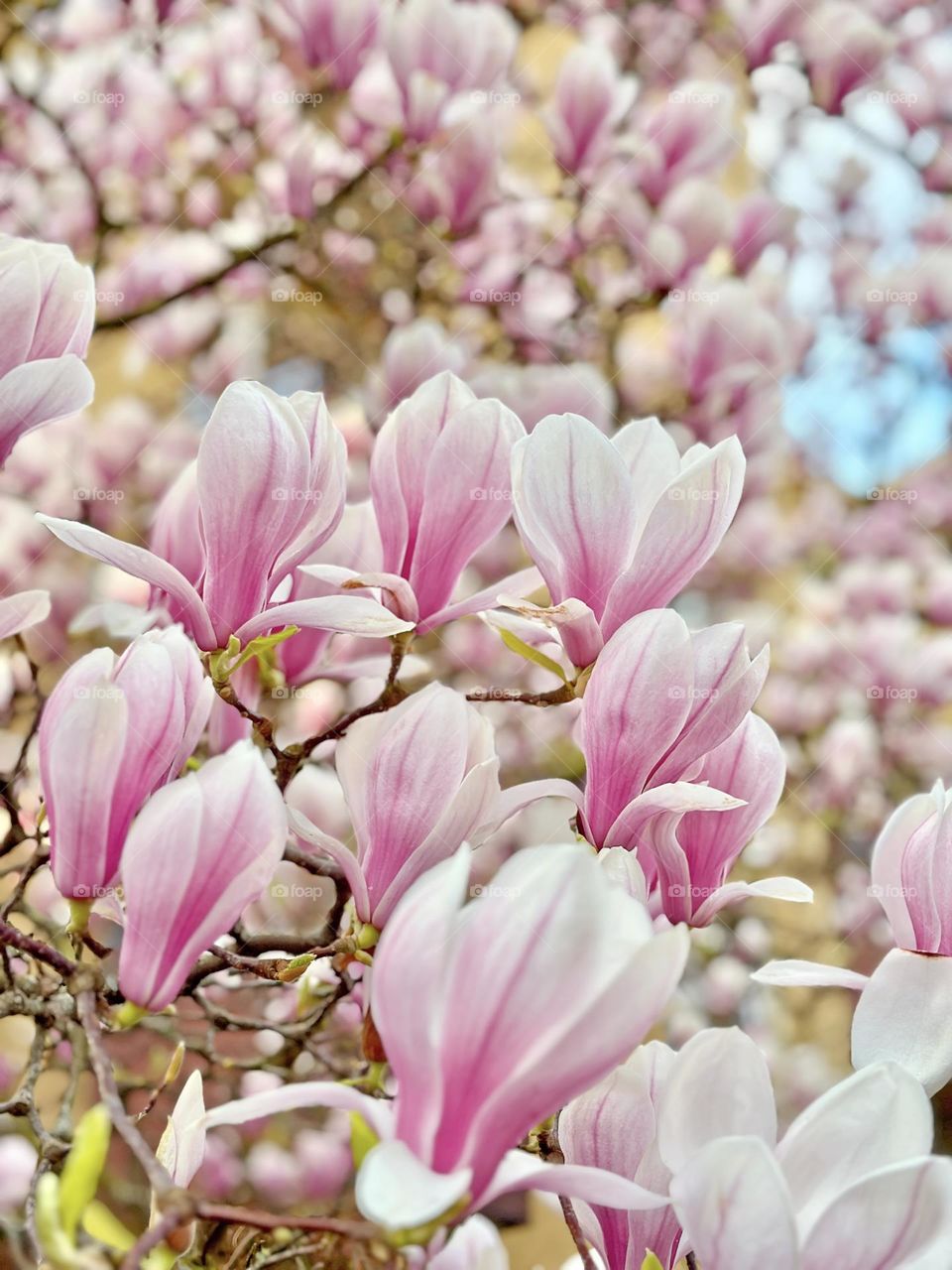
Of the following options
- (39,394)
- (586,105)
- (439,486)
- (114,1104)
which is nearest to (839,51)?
(586,105)

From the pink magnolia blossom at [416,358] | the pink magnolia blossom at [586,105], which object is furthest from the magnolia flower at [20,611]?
the pink magnolia blossom at [586,105]

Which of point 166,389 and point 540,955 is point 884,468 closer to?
point 166,389

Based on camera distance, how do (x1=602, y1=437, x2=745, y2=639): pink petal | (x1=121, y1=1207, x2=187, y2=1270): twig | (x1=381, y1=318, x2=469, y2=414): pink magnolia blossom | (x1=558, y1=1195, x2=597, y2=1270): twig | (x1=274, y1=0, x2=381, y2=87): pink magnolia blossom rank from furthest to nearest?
(x1=274, y1=0, x2=381, y2=87): pink magnolia blossom → (x1=381, y1=318, x2=469, y2=414): pink magnolia blossom → (x1=602, y1=437, x2=745, y2=639): pink petal → (x1=558, y1=1195, x2=597, y2=1270): twig → (x1=121, y1=1207, x2=187, y2=1270): twig

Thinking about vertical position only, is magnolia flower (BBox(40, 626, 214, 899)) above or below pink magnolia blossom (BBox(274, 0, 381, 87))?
below

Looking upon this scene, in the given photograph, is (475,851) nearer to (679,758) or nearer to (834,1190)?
(679,758)

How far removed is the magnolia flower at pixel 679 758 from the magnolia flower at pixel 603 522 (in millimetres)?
35

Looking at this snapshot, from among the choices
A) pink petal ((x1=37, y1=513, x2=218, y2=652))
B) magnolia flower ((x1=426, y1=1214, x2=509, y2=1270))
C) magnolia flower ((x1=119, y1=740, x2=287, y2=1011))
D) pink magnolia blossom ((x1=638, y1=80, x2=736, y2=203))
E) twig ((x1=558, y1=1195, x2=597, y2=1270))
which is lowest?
twig ((x1=558, y1=1195, x2=597, y2=1270))

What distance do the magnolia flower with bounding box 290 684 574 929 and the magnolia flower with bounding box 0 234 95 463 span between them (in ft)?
0.70

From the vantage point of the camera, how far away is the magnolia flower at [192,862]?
436 mm

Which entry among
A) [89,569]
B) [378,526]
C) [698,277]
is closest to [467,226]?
[698,277]

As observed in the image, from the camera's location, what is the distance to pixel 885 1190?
15.0 inches

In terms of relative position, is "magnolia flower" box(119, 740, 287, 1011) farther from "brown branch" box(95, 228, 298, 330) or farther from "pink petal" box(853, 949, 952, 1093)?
"brown branch" box(95, 228, 298, 330)

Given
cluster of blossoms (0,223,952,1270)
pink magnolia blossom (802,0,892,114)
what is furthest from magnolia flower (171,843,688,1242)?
pink magnolia blossom (802,0,892,114)

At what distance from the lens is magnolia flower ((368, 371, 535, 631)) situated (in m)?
0.62
